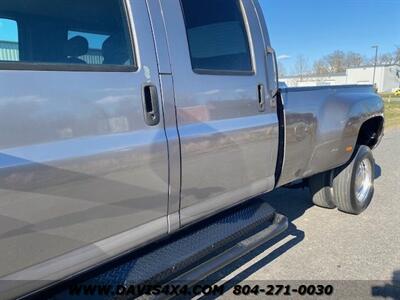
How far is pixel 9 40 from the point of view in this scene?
1692 millimetres

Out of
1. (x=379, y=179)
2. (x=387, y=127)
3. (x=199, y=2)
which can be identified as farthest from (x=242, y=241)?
(x=387, y=127)

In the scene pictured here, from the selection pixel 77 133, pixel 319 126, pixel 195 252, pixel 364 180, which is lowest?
pixel 364 180

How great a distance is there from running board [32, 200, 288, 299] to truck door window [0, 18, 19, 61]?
3.60 feet

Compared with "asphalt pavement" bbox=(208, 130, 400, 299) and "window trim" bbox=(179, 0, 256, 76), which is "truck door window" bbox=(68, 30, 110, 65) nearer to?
"window trim" bbox=(179, 0, 256, 76)

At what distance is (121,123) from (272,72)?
1.54m

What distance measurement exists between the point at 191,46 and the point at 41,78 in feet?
3.38

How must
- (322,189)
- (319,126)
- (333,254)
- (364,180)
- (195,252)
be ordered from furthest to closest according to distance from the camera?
(364,180) < (322,189) < (333,254) < (319,126) < (195,252)

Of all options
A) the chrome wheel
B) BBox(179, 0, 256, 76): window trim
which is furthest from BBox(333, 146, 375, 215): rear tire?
BBox(179, 0, 256, 76): window trim

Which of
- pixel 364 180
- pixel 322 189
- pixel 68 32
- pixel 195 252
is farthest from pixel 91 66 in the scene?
pixel 364 180

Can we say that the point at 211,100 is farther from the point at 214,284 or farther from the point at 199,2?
the point at 214,284

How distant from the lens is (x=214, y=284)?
3150mm

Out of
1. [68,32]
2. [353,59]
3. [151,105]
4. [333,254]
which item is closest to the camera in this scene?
[68,32]

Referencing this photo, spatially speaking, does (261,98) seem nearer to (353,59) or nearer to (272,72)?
(272,72)

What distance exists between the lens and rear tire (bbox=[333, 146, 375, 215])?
4457mm
